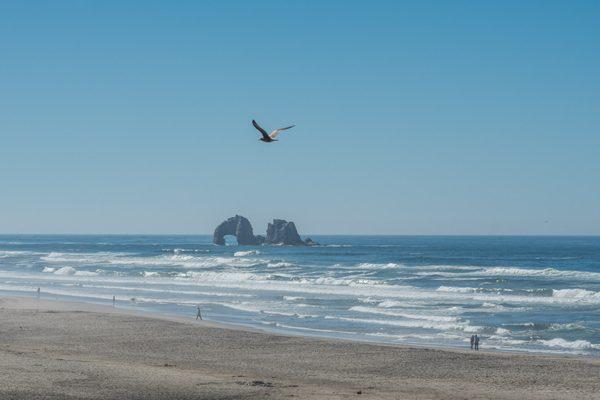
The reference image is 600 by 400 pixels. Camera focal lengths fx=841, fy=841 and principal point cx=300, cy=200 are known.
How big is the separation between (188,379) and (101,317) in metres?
14.0

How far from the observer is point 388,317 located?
32.1 meters

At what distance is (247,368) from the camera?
771 inches

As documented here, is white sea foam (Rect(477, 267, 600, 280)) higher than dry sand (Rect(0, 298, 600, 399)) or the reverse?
higher

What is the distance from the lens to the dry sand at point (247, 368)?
15.9 m

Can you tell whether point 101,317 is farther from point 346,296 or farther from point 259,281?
point 259,281

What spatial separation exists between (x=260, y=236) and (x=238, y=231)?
12.5 ft

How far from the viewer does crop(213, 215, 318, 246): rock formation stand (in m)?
132

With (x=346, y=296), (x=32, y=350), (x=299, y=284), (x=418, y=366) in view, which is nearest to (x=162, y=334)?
(x=32, y=350)

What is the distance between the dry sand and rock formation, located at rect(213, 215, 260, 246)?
370ft

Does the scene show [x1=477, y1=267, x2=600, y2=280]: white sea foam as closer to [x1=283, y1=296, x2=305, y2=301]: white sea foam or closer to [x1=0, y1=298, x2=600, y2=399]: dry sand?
[x1=283, y1=296, x2=305, y2=301]: white sea foam

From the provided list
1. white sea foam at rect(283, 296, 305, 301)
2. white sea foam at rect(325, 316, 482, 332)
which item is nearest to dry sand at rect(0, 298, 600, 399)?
white sea foam at rect(325, 316, 482, 332)

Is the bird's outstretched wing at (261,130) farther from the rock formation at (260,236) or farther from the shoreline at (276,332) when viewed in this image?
the rock formation at (260,236)

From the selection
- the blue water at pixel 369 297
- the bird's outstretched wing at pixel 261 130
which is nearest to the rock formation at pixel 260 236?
the blue water at pixel 369 297

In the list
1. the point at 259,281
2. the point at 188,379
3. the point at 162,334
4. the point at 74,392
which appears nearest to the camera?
the point at 74,392
